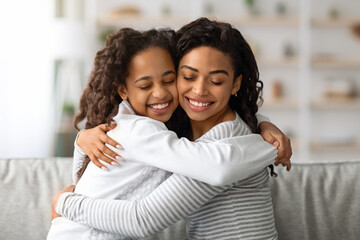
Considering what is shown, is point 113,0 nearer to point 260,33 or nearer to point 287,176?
point 260,33

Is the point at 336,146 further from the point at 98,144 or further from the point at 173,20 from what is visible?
the point at 98,144

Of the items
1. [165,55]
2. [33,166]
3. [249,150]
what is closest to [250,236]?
[249,150]

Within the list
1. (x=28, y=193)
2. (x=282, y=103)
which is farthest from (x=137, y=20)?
(x=28, y=193)

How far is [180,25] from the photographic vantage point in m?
5.87

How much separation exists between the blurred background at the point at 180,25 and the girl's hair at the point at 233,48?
389 centimetres

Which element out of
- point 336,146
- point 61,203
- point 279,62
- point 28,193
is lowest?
point 336,146

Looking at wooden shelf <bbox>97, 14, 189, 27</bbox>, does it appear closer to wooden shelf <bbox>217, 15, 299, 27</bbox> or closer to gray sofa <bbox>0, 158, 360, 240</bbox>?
wooden shelf <bbox>217, 15, 299, 27</bbox>

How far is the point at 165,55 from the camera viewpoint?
1.60 metres

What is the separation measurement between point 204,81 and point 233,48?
0.14m

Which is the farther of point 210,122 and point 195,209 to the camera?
point 210,122

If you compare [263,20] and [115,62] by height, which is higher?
[115,62]

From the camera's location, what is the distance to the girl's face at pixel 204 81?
1.56 meters

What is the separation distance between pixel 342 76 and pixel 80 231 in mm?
5145

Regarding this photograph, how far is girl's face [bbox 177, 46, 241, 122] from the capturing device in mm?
1557
